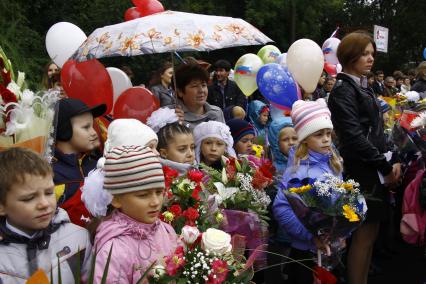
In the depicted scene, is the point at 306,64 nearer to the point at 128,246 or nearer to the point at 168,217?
the point at 168,217

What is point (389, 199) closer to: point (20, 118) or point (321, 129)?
point (321, 129)

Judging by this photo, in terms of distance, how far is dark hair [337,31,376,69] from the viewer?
4328mm

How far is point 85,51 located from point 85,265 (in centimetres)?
237

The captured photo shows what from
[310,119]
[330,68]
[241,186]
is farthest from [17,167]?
[330,68]

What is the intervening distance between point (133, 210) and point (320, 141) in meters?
1.85

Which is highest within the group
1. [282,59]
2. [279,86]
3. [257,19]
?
[279,86]

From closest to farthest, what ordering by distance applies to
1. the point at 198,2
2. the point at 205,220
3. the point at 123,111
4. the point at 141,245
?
the point at 141,245
the point at 205,220
the point at 123,111
the point at 198,2

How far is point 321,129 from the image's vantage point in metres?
3.88

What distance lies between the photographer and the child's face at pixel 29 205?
2301 millimetres

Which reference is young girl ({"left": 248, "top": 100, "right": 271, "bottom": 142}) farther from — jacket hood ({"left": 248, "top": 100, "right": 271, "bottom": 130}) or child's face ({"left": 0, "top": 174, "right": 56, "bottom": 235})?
child's face ({"left": 0, "top": 174, "right": 56, "bottom": 235})

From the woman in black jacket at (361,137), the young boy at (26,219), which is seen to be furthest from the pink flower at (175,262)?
the woman in black jacket at (361,137)

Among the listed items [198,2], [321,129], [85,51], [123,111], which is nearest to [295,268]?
[321,129]

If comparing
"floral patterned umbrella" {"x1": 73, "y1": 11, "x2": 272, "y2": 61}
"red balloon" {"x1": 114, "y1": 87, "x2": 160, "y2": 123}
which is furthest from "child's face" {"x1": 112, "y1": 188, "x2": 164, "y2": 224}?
"red balloon" {"x1": 114, "y1": 87, "x2": 160, "y2": 123}

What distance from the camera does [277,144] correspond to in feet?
16.6
